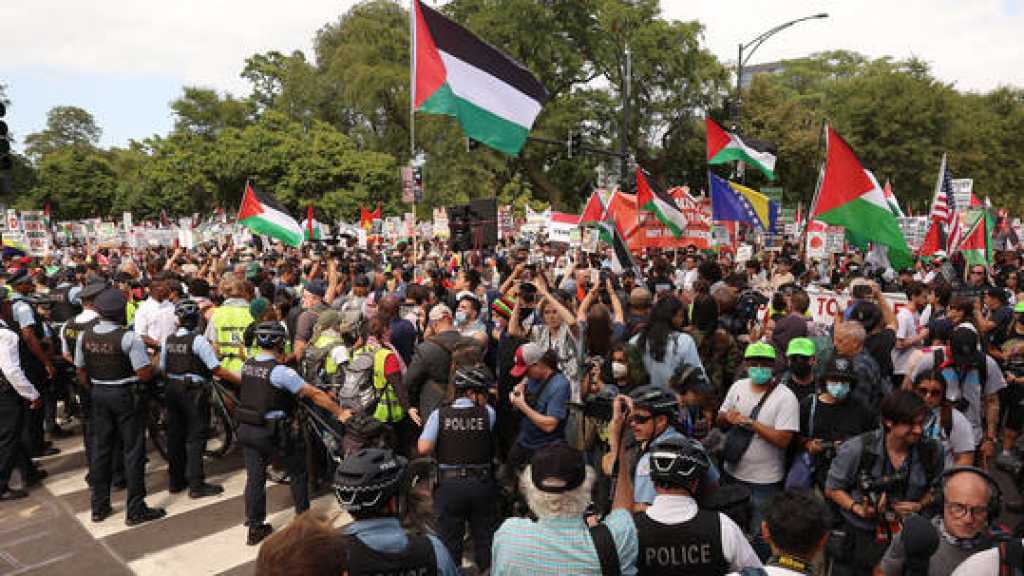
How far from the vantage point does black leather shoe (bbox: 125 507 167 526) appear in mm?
6160

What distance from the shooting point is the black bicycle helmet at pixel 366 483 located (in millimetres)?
2672

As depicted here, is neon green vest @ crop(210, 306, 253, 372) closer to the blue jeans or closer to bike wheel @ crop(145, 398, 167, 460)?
bike wheel @ crop(145, 398, 167, 460)

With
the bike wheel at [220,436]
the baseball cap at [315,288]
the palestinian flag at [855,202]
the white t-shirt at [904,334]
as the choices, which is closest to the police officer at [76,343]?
the bike wheel at [220,436]

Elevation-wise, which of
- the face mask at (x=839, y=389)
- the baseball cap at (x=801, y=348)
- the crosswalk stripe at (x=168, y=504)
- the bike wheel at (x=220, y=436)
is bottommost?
the crosswalk stripe at (x=168, y=504)

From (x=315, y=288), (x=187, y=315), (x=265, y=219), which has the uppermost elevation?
(x=265, y=219)

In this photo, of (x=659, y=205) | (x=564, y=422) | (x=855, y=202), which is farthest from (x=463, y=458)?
(x=659, y=205)

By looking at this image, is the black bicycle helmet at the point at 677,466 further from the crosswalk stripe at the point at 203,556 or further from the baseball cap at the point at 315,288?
the baseball cap at the point at 315,288

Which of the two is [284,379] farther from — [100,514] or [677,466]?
[677,466]

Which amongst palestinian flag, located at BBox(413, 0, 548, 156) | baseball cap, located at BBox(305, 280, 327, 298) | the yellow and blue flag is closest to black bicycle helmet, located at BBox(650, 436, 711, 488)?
palestinian flag, located at BBox(413, 0, 548, 156)

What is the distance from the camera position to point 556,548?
262cm

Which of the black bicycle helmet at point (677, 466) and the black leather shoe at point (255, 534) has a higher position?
the black bicycle helmet at point (677, 466)

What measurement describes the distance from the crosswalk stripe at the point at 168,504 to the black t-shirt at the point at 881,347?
6262mm

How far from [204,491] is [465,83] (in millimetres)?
4983

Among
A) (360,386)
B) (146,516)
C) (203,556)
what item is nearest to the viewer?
(203,556)
